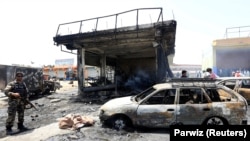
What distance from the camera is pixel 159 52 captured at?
587 inches

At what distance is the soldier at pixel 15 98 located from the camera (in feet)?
26.5

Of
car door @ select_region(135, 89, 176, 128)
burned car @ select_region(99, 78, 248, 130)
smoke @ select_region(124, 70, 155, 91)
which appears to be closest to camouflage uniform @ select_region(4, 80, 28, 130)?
burned car @ select_region(99, 78, 248, 130)

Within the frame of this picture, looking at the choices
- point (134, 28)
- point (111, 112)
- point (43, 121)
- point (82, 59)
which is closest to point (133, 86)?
point (82, 59)

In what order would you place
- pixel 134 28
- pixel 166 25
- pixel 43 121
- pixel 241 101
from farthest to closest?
pixel 134 28 → pixel 166 25 → pixel 43 121 → pixel 241 101

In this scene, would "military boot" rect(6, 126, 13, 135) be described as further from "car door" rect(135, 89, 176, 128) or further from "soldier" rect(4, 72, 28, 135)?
"car door" rect(135, 89, 176, 128)

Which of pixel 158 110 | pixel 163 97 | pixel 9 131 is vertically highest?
pixel 163 97

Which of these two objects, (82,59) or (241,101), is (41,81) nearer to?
(82,59)

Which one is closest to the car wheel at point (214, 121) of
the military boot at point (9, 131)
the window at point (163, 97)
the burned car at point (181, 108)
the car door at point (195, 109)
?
the burned car at point (181, 108)

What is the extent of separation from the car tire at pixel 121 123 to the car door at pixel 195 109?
1402mm

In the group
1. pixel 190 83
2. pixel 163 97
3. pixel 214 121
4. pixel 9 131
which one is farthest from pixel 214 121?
pixel 9 131

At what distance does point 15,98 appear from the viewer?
8.12 m

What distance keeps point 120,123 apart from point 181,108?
1.75m

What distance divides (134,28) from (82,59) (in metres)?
4.58

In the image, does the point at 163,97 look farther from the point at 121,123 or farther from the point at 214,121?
the point at 214,121
